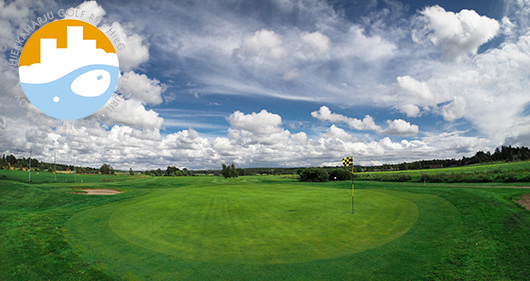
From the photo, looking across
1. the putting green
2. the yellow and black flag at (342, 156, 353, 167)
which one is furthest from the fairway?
the yellow and black flag at (342, 156, 353, 167)

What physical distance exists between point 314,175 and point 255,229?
2759 inches

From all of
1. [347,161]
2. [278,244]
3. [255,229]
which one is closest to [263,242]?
[278,244]

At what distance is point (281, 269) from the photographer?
8742 mm

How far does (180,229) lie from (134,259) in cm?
418

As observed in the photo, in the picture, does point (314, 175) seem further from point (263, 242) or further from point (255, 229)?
point (263, 242)

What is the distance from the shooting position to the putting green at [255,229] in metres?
10.3

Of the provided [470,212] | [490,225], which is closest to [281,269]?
[490,225]

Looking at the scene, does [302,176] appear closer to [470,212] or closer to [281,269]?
[470,212]

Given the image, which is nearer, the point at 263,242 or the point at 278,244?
the point at 278,244

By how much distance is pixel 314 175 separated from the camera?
81.3m

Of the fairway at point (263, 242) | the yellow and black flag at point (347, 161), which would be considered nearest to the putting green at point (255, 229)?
the fairway at point (263, 242)

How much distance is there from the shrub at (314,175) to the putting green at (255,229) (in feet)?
196

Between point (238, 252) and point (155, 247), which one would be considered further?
point (155, 247)

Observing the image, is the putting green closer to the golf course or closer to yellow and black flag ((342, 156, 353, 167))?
the golf course
